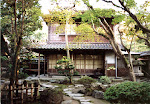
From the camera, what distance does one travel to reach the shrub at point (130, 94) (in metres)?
5.34

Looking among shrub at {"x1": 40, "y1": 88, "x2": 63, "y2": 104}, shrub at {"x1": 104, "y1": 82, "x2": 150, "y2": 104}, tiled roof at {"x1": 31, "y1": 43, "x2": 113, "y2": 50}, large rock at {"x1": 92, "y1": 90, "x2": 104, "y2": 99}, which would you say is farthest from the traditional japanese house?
shrub at {"x1": 104, "y1": 82, "x2": 150, "y2": 104}

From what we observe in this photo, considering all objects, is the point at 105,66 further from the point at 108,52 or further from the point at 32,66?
the point at 32,66

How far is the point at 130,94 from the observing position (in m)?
5.32

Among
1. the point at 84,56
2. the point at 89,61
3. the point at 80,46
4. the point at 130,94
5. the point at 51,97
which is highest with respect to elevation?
the point at 80,46

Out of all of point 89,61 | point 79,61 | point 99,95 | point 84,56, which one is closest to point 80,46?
point 84,56

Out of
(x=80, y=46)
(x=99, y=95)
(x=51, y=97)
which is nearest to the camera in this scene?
(x=51, y=97)

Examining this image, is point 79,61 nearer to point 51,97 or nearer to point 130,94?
point 51,97

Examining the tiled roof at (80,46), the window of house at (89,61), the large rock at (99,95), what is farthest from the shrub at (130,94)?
the window of house at (89,61)

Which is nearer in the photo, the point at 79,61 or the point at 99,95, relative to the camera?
the point at 99,95

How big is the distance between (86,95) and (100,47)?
6.57 metres

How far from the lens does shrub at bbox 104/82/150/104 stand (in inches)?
210

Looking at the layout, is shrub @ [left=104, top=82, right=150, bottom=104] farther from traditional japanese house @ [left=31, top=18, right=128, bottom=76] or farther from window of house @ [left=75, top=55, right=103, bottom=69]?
window of house @ [left=75, top=55, right=103, bottom=69]

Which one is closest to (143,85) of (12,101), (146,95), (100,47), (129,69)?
(146,95)

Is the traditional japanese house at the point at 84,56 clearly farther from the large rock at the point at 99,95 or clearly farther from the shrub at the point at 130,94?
the shrub at the point at 130,94
